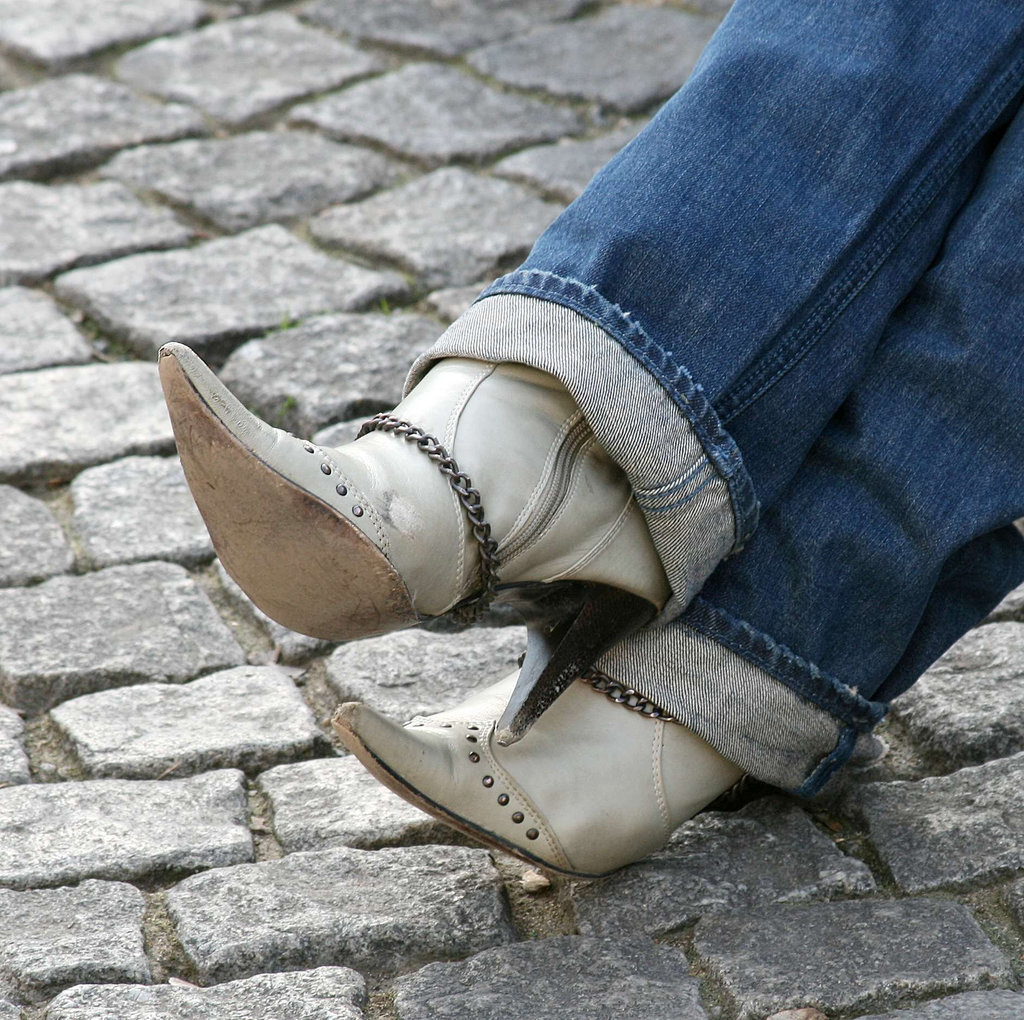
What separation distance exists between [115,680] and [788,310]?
0.94 meters

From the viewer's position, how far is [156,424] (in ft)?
7.68

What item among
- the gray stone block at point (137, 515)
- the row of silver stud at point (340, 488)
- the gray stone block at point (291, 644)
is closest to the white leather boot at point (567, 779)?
the row of silver stud at point (340, 488)

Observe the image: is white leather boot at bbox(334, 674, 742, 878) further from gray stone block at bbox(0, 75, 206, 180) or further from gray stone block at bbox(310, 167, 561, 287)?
gray stone block at bbox(0, 75, 206, 180)

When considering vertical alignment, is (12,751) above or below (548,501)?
below

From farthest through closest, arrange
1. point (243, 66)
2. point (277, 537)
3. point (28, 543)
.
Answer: point (243, 66)
point (28, 543)
point (277, 537)

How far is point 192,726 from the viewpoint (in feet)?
5.59

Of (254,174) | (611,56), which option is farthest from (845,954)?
(611,56)

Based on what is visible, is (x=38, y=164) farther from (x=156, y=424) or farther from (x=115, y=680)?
(x=115, y=680)

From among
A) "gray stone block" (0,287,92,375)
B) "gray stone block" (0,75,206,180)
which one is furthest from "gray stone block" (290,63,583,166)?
"gray stone block" (0,287,92,375)

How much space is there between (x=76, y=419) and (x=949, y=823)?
148 centimetres

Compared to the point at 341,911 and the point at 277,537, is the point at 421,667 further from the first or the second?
the point at 277,537

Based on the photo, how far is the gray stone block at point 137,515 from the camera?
6.75 feet

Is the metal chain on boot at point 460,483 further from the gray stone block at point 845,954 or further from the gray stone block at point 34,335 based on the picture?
the gray stone block at point 34,335

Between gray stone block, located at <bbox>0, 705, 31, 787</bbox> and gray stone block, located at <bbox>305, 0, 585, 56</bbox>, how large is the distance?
2492 mm
